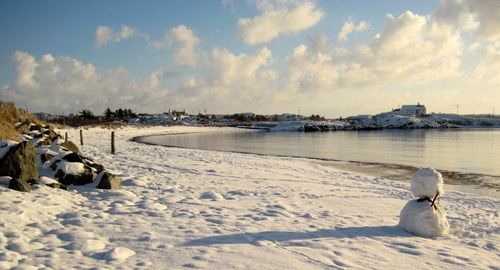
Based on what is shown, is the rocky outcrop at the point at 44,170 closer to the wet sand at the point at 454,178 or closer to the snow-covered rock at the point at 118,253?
the snow-covered rock at the point at 118,253

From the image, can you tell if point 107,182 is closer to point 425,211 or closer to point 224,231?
point 224,231

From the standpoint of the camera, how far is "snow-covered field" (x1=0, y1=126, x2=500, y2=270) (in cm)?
437

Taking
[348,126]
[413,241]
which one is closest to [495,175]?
[413,241]

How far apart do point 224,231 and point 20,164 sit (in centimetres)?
528

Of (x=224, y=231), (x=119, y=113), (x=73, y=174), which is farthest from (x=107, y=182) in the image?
(x=119, y=113)

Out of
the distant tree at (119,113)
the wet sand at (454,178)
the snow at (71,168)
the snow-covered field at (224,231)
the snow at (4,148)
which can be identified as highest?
the distant tree at (119,113)

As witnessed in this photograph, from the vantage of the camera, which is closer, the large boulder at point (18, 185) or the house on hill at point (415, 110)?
the large boulder at point (18, 185)

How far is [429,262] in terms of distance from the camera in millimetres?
4676

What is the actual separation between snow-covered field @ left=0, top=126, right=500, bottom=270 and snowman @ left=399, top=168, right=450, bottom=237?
0.22m

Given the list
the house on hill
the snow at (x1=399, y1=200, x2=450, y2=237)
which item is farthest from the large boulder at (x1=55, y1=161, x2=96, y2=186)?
the house on hill

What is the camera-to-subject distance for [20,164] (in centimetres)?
710

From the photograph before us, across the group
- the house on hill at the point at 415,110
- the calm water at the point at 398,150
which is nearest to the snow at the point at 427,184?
the calm water at the point at 398,150

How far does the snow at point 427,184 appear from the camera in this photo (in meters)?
6.03

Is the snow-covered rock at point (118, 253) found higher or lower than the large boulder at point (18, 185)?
lower
